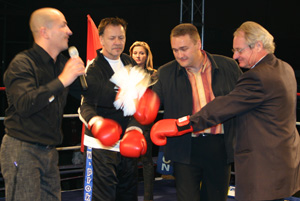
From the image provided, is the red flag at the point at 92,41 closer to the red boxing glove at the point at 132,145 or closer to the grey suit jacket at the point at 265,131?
the red boxing glove at the point at 132,145

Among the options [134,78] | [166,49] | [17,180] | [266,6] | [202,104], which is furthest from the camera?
[166,49]

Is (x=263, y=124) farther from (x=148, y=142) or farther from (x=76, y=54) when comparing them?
(x=148, y=142)

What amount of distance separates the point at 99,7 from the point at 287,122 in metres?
9.48

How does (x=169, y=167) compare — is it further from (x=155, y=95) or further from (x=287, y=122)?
(x=287, y=122)

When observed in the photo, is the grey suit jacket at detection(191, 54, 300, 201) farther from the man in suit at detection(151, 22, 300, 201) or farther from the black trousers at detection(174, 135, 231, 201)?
the black trousers at detection(174, 135, 231, 201)

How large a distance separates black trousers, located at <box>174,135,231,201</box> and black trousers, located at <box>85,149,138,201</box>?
416 millimetres

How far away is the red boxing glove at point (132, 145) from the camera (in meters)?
2.14

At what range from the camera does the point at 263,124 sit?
1.82m

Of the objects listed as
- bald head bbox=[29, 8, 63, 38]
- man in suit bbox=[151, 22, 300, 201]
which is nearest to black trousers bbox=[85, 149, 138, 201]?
man in suit bbox=[151, 22, 300, 201]

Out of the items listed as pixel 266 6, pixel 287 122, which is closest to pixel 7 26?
pixel 266 6

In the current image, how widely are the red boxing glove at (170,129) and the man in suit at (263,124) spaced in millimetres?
140

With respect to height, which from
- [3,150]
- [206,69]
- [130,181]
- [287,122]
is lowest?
[130,181]

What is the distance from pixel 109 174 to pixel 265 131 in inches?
39.9

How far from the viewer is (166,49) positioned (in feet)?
34.0
